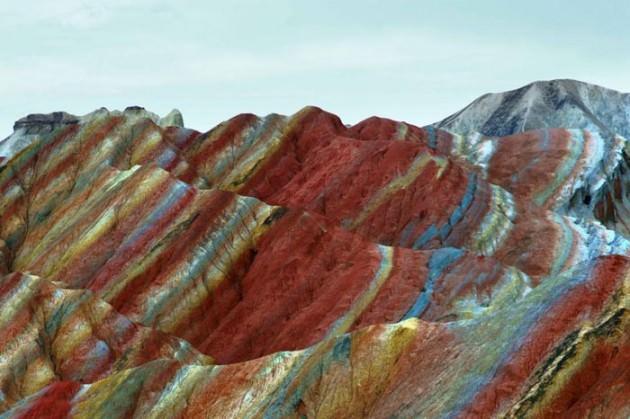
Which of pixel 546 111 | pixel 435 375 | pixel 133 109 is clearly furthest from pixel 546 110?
pixel 435 375

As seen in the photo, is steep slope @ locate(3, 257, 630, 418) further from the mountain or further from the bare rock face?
the mountain

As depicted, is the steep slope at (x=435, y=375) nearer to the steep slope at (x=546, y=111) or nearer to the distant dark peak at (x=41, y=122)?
the distant dark peak at (x=41, y=122)

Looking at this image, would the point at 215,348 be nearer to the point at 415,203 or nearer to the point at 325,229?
the point at 325,229

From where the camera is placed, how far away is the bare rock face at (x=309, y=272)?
3034 centimetres

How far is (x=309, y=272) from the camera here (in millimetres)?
52094

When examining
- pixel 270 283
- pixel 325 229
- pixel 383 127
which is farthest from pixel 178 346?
pixel 383 127

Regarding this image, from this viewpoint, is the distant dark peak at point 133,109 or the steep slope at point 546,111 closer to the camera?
the distant dark peak at point 133,109

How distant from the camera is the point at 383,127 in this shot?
252 feet

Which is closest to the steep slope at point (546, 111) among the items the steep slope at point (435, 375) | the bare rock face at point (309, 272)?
the bare rock face at point (309, 272)

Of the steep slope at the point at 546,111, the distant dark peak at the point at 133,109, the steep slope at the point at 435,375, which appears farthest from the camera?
the steep slope at the point at 546,111

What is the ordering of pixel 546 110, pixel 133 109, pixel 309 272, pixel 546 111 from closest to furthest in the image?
pixel 309 272 → pixel 133 109 → pixel 546 111 → pixel 546 110

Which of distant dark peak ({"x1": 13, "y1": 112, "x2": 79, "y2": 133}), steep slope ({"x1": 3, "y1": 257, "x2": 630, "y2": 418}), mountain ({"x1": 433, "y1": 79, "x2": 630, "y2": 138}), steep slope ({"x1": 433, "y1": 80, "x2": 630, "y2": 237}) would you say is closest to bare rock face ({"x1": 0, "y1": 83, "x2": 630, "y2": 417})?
steep slope ({"x1": 3, "y1": 257, "x2": 630, "y2": 418})

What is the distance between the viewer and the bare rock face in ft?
99.6

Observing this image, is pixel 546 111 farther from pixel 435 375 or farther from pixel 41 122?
pixel 435 375
